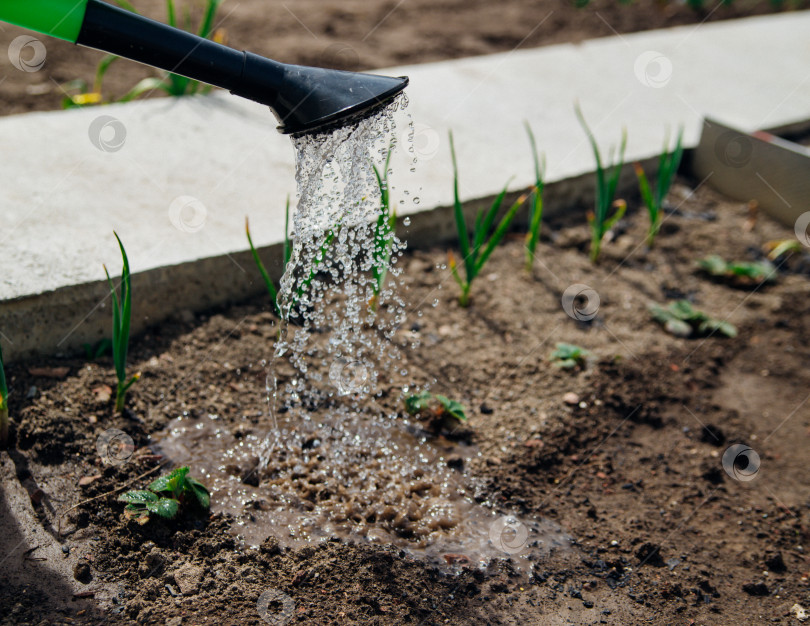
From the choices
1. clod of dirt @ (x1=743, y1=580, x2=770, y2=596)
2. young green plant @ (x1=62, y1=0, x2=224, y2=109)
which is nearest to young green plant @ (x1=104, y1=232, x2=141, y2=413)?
young green plant @ (x1=62, y1=0, x2=224, y2=109)

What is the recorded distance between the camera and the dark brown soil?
152 inches

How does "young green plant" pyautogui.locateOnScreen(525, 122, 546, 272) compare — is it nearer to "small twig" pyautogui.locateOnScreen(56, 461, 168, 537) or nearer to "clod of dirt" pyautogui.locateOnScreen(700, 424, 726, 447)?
"clod of dirt" pyautogui.locateOnScreen(700, 424, 726, 447)

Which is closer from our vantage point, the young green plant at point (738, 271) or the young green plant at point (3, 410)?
the young green plant at point (3, 410)

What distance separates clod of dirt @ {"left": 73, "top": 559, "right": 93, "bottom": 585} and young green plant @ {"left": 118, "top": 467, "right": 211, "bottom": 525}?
0.16 m

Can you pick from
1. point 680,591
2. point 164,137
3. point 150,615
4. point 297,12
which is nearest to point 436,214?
point 164,137

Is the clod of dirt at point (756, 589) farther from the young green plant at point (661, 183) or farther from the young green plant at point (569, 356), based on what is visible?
the young green plant at point (661, 183)

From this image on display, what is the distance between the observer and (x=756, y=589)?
1.98 meters

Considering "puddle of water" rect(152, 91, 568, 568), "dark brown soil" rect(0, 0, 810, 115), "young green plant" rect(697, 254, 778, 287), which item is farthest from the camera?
"dark brown soil" rect(0, 0, 810, 115)

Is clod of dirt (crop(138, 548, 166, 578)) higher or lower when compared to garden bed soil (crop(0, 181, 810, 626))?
lower

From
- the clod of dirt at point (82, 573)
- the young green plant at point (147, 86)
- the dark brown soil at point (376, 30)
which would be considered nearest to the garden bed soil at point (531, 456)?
the clod of dirt at point (82, 573)

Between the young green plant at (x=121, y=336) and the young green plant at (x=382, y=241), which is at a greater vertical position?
the young green plant at (x=382, y=241)

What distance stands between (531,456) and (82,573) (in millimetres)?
1281

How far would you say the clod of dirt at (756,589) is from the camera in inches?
77.9

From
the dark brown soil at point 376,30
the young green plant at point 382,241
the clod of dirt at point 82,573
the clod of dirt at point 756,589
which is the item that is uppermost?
the dark brown soil at point 376,30
